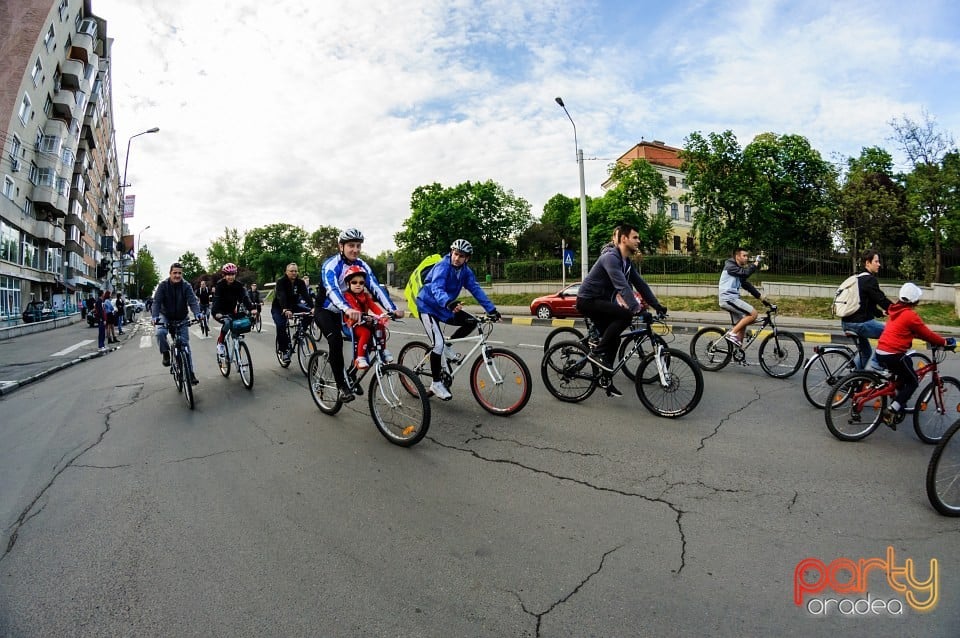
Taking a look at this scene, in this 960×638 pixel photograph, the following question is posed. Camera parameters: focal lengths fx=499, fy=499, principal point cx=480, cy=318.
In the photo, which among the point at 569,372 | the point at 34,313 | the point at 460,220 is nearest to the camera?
the point at 569,372

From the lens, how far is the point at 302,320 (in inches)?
363

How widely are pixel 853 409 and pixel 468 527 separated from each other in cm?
401

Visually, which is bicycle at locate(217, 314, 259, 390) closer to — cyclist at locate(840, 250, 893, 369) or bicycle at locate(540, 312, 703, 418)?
bicycle at locate(540, 312, 703, 418)

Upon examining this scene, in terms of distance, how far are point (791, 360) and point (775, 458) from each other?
394cm

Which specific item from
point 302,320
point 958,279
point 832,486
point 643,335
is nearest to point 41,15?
point 302,320

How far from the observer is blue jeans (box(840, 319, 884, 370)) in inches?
237

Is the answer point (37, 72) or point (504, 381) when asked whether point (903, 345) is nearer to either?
point (504, 381)

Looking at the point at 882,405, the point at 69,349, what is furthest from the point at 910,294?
the point at 69,349

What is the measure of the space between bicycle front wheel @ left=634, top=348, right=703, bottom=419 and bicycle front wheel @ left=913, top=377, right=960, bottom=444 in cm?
190

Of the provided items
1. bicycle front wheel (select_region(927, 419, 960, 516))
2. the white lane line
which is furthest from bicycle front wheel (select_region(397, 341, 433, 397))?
the white lane line

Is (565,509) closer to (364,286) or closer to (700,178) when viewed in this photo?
(364,286)

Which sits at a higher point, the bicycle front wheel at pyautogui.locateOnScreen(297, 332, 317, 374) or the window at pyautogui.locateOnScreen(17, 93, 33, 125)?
the window at pyautogui.locateOnScreen(17, 93, 33, 125)

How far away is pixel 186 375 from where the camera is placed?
6.80 meters

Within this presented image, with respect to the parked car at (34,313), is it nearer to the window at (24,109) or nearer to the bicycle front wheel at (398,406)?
the window at (24,109)
